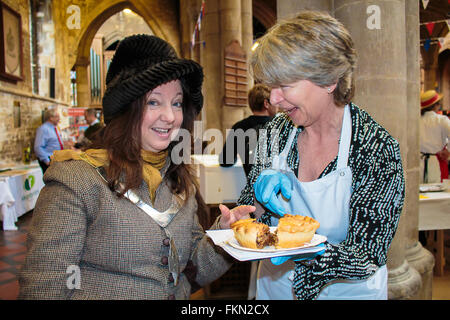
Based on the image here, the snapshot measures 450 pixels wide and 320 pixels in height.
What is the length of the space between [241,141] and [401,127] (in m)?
1.52

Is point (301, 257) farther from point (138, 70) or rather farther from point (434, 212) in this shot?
point (434, 212)

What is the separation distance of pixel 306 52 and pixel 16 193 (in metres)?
6.74

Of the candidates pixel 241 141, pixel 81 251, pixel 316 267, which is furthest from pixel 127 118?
pixel 241 141

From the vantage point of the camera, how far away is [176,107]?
4.96 feet

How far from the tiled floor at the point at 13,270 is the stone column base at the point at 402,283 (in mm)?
1182

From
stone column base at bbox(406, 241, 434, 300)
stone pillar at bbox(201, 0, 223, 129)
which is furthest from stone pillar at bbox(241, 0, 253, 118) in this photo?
stone column base at bbox(406, 241, 434, 300)

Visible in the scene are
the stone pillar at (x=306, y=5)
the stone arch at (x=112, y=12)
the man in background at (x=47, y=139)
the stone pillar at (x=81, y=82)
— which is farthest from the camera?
the stone pillar at (x=81, y=82)

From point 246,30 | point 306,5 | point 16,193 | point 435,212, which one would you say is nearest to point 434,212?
point 435,212

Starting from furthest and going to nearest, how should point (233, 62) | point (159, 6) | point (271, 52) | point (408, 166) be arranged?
point (159, 6) → point (233, 62) → point (408, 166) → point (271, 52)

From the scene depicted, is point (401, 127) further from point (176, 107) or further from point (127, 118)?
point (127, 118)

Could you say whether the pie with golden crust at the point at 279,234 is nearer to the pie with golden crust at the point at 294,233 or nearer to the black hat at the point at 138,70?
the pie with golden crust at the point at 294,233

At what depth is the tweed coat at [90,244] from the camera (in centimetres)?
113

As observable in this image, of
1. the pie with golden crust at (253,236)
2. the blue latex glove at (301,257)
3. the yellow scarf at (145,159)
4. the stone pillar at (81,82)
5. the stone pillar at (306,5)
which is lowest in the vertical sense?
the blue latex glove at (301,257)

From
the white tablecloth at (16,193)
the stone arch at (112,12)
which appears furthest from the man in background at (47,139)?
the stone arch at (112,12)
